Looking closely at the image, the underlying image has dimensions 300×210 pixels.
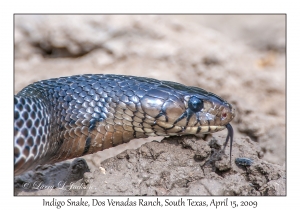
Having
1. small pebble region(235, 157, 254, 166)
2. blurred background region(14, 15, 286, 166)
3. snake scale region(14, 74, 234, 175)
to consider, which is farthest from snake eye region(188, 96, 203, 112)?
blurred background region(14, 15, 286, 166)

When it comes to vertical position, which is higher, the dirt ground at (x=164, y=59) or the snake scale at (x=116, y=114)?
the dirt ground at (x=164, y=59)

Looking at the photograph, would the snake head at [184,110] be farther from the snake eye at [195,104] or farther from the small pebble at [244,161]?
the small pebble at [244,161]

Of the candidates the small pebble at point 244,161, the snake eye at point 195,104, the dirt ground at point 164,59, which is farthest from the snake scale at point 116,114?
the dirt ground at point 164,59

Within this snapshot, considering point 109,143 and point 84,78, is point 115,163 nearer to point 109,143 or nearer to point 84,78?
point 109,143

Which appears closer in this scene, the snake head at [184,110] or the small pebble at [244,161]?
the small pebble at [244,161]

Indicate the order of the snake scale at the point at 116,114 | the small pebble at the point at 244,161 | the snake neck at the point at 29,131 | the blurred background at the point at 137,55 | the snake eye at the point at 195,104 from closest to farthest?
the snake neck at the point at 29,131 < the small pebble at the point at 244,161 < the snake scale at the point at 116,114 < the snake eye at the point at 195,104 < the blurred background at the point at 137,55

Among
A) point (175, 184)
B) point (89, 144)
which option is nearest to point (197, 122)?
point (175, 184)

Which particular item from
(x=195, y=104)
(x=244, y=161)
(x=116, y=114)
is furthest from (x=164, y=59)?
(x=244, y=161)
